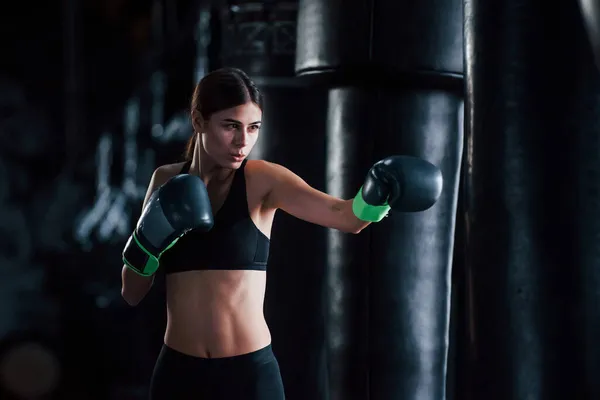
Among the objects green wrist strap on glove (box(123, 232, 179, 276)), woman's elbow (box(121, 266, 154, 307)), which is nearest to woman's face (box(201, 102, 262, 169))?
green wrist strap on glove (box(123, 232, 179, 276))

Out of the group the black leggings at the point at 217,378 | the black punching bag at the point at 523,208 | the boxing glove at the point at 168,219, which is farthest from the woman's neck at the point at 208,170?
the black punching bag at the point at 523,208

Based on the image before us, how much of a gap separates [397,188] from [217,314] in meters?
0.45

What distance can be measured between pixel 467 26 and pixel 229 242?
2.50 ft

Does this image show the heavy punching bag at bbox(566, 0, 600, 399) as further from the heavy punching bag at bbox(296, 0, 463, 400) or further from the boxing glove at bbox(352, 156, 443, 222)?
the heavy punching bag at bbox(296, 0, 463, 400)

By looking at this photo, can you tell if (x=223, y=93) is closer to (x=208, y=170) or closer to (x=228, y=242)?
(x=208, y=170)

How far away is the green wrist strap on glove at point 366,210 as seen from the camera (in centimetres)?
185

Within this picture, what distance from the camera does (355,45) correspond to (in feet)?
8.47

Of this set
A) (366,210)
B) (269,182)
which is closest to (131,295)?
(269,182)

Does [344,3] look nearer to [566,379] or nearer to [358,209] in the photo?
[358,209]

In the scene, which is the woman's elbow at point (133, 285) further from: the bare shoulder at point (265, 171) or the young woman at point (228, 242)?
the bare shoulder at point (265, 171)

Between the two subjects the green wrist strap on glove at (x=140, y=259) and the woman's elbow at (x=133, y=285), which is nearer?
the green wrist strap on glove at (x=140, y=259)

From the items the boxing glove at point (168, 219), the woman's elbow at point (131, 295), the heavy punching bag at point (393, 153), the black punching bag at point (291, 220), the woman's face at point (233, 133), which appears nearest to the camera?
the boxing glove at point (168, 219)

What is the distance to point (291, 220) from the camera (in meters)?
2.98

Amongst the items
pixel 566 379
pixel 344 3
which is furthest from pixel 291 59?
pixel 566 379
